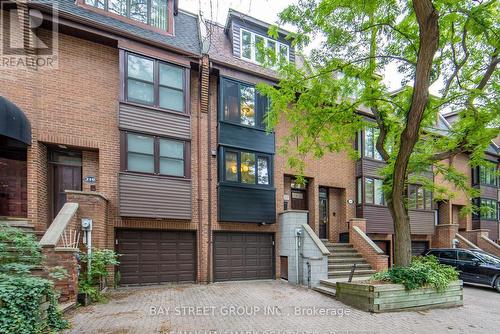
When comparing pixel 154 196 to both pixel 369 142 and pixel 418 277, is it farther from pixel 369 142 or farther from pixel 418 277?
pixel 369 142

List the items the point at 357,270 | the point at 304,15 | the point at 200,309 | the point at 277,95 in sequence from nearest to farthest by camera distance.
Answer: the point at 200,309, the point at 304,15, the point at 277,95, the point at 357,270

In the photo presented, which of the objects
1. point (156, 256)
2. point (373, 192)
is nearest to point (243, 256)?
point (156, 256)

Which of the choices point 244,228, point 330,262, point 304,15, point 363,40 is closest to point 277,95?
point 304,15

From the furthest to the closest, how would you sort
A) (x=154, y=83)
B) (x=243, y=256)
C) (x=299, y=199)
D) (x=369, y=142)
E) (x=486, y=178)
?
(x=486, y=178), (x=369, y=142), (x=299, y=199), (x=243, y=256), (x=154, y=83)

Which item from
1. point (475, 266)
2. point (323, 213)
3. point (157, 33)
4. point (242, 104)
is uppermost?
point (157, 33)

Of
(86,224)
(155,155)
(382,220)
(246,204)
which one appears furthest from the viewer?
(382,220)

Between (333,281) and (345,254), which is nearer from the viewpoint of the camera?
(333,281)

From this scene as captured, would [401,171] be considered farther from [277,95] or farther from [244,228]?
[244,228]

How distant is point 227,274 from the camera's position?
37.0ft

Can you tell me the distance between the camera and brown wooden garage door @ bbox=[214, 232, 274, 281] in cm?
1130

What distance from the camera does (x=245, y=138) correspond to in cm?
1181

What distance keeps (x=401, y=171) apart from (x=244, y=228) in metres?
5.98

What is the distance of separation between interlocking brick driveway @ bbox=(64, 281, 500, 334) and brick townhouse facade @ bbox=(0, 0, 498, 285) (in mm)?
2078

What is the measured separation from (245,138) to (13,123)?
7148mm
